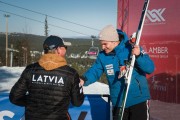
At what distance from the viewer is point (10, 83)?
1171 centimetres

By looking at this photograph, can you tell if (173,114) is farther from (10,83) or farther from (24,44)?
(24,44)

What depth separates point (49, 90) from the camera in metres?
3.14

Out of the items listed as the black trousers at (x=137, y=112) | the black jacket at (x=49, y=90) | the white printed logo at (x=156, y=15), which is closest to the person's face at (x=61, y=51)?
the black jacket at (x=49, y=90)

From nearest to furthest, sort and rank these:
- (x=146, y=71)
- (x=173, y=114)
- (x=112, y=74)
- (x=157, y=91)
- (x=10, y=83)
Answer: (x=146, y=71) → (x=112, y=74) → (x=173, y=114) → (x=157, y=91) → (x=10, y=83)

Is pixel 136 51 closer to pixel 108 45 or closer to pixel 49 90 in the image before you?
pixel 108 45

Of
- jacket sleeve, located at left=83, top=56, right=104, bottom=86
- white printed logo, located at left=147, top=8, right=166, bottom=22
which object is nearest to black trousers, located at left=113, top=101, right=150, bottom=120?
jacket sleeve, located at left=83, top=56, right=104, bottom=86

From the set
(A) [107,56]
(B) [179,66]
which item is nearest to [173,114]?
(B) [179,66]

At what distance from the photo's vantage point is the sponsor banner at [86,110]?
4.50m

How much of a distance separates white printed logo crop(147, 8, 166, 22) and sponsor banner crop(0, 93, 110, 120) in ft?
17.6

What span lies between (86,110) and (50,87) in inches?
57.7

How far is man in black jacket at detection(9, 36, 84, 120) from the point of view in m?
3.12

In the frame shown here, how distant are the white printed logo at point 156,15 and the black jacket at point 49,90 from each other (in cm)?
666

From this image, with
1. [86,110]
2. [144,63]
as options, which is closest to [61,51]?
[144,63]

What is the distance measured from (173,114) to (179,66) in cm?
155
